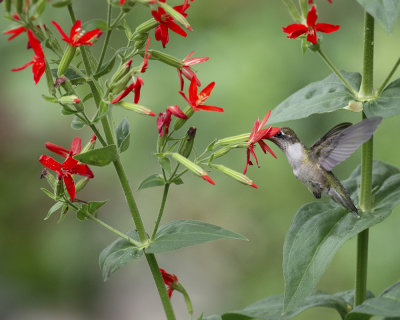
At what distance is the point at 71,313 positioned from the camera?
340 cm

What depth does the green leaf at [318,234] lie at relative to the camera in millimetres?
1317

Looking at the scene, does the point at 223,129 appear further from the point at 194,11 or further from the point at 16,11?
the point at 16,11

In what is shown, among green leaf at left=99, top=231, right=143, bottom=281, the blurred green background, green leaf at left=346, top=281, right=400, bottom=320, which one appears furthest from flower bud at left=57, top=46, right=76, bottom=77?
the blurred green background

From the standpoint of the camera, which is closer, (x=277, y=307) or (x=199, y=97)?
(x=199, y=97)

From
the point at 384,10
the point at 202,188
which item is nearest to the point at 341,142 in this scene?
the point at 384,10

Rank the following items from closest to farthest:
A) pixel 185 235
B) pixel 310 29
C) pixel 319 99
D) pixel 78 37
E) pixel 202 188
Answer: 1. pixel 78 37
2. pixel 185 235
3. pixel 310 29
4. pixel 319 99
5. pixel 202 188

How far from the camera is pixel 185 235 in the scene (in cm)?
123

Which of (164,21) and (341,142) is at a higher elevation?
(164,21)

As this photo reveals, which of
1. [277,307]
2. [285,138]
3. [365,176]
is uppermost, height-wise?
[285,138]

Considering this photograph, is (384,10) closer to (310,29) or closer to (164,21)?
(310,29)

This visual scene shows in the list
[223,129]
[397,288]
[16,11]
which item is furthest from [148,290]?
[16,11]

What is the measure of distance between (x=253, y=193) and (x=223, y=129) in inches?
18.2

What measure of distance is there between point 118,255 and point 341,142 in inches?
21.8

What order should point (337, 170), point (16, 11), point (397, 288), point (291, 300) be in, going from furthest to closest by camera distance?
point (337, 170) < point (397, 288) < point (291, 300) < point (16, 11)
